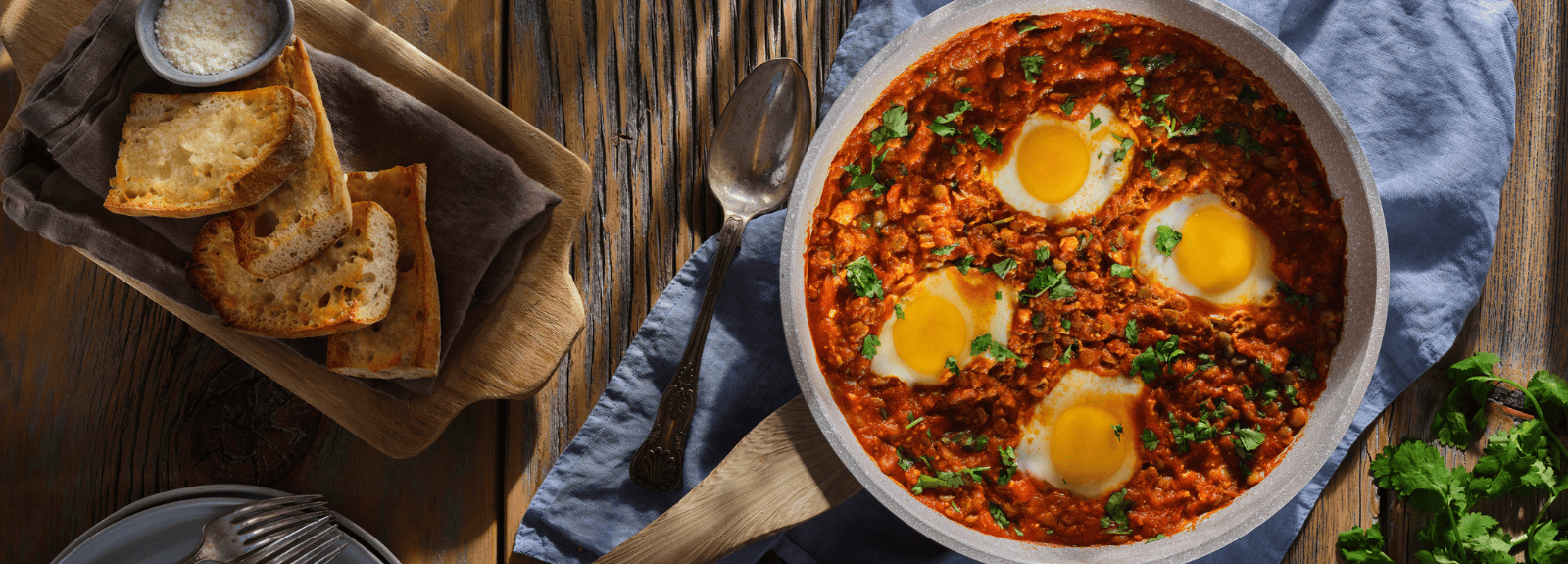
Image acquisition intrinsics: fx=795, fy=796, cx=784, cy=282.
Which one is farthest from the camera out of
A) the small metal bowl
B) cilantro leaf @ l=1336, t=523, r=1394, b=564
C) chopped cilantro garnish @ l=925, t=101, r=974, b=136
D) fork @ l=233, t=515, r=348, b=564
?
cilantro leaf @ l=1336, t=523, r=1394, b=564

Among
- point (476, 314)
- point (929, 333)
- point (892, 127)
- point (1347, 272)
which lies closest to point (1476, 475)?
point (1347, 272)

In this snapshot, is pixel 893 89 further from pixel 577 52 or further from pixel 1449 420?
pixel 1449 420

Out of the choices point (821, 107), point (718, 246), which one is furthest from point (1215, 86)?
point (718, 246)

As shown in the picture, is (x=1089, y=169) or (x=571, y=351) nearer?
(x=1089, y=169)

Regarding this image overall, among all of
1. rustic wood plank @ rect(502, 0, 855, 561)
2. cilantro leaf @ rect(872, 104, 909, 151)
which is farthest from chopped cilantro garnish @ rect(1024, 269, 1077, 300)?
rustic wood plank @ rect(502, 0, 855, 561)

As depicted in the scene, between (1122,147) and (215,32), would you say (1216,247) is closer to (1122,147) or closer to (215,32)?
(1122,147)

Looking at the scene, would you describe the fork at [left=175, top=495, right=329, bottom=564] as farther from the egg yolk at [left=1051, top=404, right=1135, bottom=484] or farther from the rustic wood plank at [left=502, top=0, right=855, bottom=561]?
the egg yolk at [left=1051, top=404, right=1135, bottom=484]
